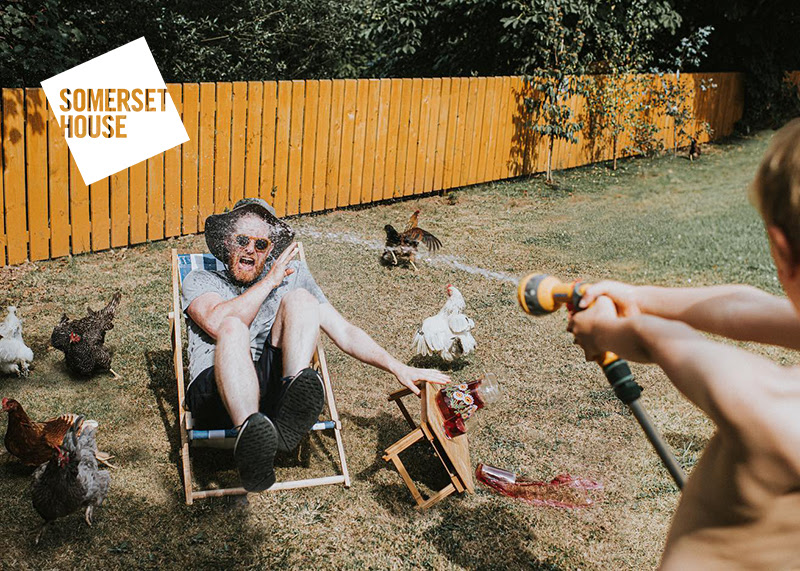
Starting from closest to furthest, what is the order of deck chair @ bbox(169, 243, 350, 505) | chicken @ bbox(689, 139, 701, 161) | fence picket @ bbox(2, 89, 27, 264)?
deck chair @ bbox(169, 243, 350, 505) < fence picket @ bbox(2, 89, 27, 264) < chicken @ bbox(689, 139, 701, 161)

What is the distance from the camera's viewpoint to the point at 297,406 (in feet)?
12.2

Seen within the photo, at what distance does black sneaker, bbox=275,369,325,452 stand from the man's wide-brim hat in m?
1.28

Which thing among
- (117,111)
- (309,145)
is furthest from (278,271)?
(309,145)

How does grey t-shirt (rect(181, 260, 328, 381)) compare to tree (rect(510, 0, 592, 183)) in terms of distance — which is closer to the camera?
grey t-shirt (rect(181, 260, 328, 381))

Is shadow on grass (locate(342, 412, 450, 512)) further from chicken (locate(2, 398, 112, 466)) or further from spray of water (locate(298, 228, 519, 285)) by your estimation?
spray of water (locate(298, 228, 519, 285))

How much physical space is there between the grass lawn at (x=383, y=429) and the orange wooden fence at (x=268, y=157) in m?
0.44

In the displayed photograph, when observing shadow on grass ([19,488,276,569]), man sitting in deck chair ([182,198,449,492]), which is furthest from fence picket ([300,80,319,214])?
shadow on grass ([19,488,276,569])

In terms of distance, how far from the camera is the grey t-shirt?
4.22 m

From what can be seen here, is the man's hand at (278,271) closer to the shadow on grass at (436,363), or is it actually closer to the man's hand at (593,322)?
the shadow on grass at (436,363)

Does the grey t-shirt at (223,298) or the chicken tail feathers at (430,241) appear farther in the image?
the chicken tail feathers at (430,241)

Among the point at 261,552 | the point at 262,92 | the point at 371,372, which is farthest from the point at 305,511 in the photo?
the point at 262,92

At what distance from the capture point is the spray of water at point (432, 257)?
7992mm

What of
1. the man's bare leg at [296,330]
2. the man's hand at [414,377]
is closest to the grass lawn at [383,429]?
the man's hand at [414,377]

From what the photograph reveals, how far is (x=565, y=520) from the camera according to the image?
395cm
